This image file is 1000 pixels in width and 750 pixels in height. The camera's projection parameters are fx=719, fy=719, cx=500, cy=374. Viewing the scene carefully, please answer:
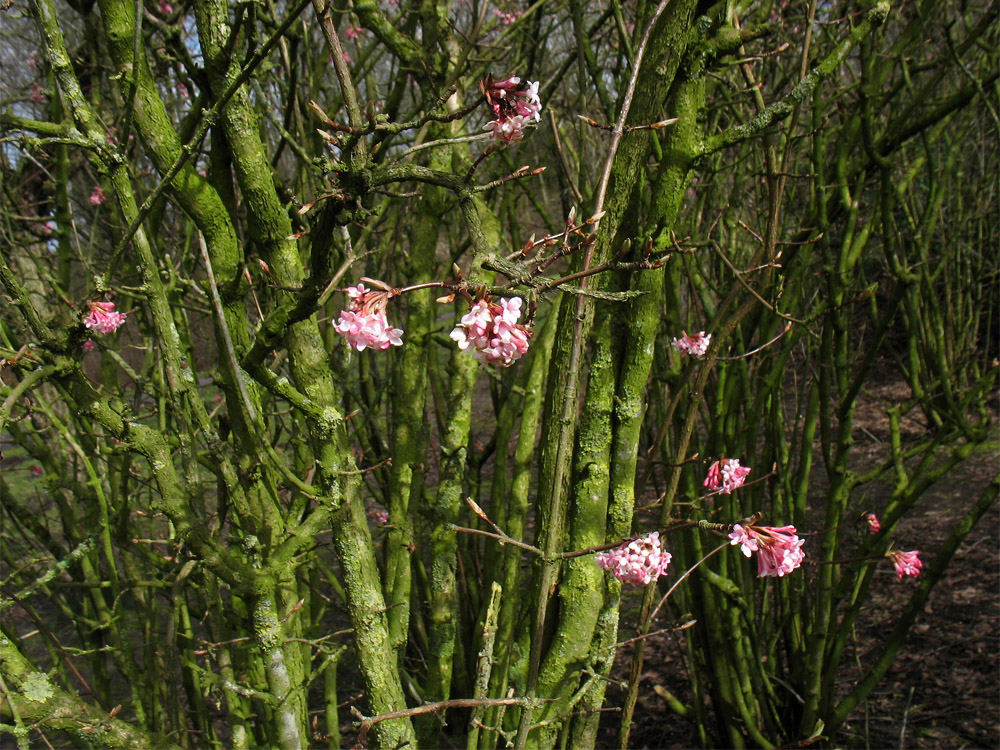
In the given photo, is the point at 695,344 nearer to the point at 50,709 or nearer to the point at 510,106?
the point at 510,106

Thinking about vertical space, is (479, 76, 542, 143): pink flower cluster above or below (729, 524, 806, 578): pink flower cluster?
above

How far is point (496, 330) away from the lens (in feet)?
3.47

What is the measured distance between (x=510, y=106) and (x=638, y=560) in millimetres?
1145

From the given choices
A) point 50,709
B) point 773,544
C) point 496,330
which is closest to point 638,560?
point 773,544

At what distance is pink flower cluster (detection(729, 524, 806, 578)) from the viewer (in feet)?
5.86

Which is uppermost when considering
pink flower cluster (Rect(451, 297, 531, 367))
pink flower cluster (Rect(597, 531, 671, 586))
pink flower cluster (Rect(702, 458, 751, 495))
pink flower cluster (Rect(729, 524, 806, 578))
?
pink flower cluster (Rect(451, 297, 531, 367))

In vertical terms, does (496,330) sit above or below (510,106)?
below

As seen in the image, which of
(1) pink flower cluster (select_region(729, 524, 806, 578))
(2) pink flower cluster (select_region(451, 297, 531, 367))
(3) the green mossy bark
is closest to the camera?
(2) pink flower cluster (select_region(451, 297, 531, 367))

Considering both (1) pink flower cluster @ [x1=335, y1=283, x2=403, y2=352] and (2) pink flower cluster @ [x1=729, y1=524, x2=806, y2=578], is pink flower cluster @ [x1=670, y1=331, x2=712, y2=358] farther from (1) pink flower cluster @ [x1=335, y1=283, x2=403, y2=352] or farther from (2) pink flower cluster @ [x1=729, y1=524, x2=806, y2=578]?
(1) pink flower cluster @ [x1=335, y1=283, x2=403, y2=352]

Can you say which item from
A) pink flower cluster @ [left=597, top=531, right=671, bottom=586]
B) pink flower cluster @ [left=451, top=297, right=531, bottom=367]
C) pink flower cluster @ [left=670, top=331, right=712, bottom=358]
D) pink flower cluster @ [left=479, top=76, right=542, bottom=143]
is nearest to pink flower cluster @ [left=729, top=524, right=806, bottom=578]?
pink flower cluster @ [left=597, top=531, right=671, bottom=586]

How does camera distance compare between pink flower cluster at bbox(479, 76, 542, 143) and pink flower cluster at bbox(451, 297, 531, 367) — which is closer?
pink flower cluster at bbox(451, 297, 531, 367)

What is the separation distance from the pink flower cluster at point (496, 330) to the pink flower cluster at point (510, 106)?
0.39 metres

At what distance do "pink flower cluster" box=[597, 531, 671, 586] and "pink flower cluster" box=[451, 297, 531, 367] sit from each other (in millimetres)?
931

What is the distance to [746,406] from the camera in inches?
124
